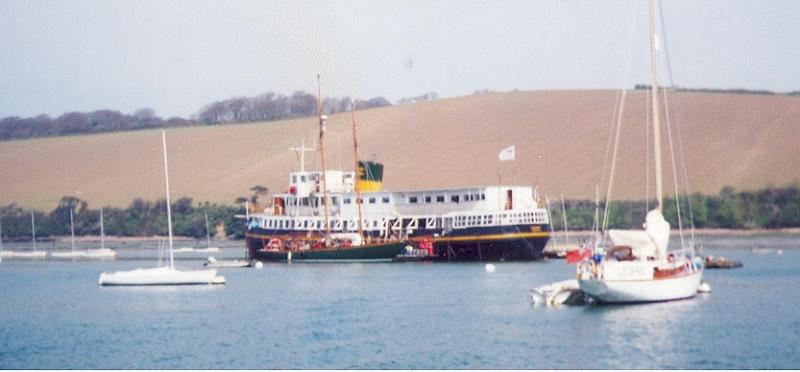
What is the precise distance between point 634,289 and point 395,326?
9345mm

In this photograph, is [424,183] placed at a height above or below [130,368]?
above

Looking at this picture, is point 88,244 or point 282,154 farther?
point 282,154

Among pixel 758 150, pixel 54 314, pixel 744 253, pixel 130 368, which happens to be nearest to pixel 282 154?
pixel 758 150

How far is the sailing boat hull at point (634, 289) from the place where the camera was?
48.1 meters

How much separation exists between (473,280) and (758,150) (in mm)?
67895

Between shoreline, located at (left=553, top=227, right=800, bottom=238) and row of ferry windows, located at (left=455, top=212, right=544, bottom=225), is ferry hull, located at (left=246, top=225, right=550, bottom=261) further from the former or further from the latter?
shoreline, located at (left=553, top=227, right=800, bottom=238)

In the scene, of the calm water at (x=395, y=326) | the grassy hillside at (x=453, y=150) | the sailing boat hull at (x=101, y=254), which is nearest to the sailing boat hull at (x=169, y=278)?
the calm water at (x=395, y=326)

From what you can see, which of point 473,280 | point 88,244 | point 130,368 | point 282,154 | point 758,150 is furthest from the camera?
point 282,154

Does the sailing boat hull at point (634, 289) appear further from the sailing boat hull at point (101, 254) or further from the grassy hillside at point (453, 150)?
the grassy hillside at point (453, 150)

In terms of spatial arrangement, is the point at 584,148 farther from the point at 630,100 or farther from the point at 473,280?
the point at 473,280

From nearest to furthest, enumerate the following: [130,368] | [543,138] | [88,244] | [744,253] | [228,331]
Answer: [130,368], [228,331], [744,253], [88,244], [543,138]

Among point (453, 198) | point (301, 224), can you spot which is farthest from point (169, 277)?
point (453, 198)

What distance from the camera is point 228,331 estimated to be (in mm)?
45906

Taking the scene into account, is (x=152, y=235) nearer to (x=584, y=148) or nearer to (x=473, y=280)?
(x=584, y=148)
